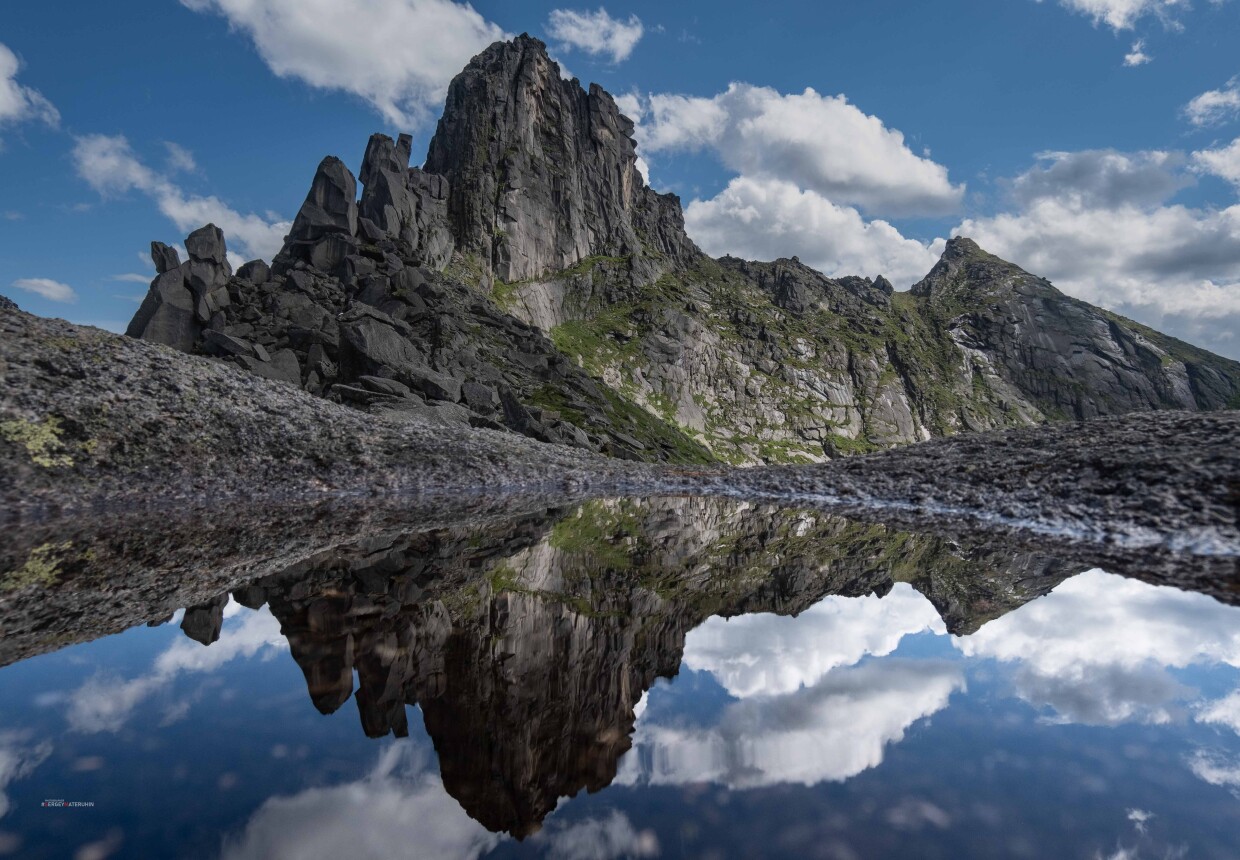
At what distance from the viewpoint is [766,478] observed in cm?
3578

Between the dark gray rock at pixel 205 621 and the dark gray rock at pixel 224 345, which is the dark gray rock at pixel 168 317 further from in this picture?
the dark gray rock at pixel 205 621

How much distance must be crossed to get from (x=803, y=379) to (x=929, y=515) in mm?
147316

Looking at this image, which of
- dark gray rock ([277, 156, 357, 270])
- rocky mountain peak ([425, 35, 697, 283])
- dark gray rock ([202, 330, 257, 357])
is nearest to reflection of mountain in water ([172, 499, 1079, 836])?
dark gray rock ([202, 330, 257, 357])

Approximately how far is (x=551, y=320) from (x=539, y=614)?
133731mm

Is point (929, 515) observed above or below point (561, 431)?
below

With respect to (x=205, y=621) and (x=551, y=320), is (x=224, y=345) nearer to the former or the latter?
(x=205, y=621)

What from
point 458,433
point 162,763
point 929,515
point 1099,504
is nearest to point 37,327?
point 458,433

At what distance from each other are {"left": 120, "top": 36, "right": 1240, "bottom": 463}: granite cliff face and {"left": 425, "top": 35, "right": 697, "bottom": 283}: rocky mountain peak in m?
0.59

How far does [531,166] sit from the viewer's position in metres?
146

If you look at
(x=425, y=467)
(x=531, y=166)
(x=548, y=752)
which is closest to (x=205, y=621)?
(x=548, y=752)

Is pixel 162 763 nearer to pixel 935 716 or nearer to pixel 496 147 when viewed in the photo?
pixel 935 716

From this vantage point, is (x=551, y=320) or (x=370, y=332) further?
(x=551, y=320)

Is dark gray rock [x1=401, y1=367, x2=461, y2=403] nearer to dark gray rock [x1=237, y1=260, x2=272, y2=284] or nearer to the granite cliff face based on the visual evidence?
the granite cliff face

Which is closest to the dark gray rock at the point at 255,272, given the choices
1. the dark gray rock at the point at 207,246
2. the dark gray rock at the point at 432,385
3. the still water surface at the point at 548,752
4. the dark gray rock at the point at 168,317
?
the dark gray rock at the point at 207,246
